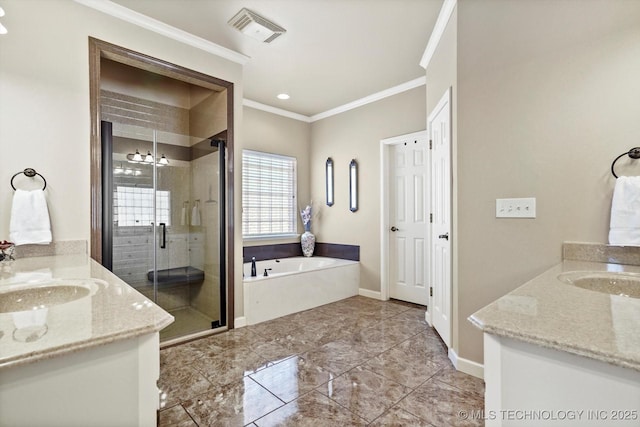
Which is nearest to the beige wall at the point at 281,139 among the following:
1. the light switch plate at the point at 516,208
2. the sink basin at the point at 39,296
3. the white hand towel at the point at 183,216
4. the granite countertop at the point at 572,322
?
the white hand towel at the point at 183,216

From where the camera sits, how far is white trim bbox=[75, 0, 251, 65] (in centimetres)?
233

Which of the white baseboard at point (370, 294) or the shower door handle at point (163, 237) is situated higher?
the shower door handle at point (163, 237)

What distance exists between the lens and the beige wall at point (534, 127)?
1697 mm

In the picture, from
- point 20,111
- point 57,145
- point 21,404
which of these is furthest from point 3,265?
point 21,404

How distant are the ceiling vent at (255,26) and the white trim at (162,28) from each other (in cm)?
46

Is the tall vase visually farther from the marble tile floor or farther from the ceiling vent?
the ceiling vent

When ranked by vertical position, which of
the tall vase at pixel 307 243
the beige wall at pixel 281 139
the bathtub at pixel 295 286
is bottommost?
the bathtub at pixel 295 286

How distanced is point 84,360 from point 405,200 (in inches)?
148

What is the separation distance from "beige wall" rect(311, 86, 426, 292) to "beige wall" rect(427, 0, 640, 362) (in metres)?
1.63

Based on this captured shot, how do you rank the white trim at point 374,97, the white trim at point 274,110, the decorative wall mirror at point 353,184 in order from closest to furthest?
the white trim at point 374,97, the white trim at point 274,110, the decorative wall mirror at point 353,184

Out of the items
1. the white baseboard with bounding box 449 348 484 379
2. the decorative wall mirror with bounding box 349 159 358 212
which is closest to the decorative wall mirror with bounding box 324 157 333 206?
the decorative wall mirror with bounding box 349 159 358 212

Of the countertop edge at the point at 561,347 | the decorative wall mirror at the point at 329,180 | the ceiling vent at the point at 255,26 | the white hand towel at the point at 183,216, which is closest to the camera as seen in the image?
the countertop edge at the point at 561,347

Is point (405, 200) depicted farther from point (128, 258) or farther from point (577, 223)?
point (128, 258)

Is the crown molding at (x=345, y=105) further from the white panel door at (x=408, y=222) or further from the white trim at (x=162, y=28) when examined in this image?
the white trim at (x=162, y=28)
